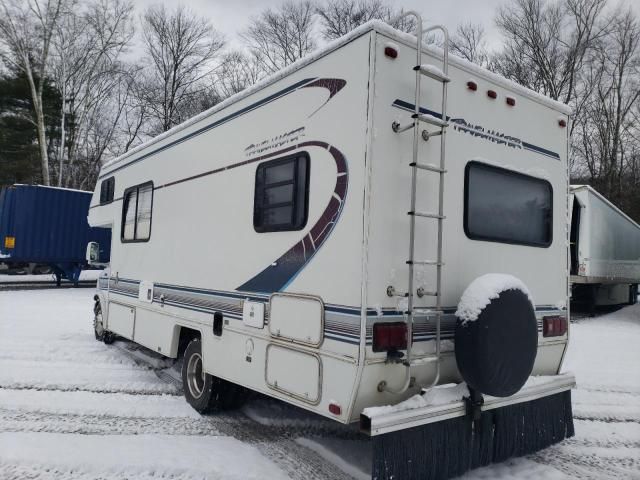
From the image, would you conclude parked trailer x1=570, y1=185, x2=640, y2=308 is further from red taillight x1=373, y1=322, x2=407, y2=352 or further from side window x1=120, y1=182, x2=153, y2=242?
red taillight x1=373, y1=322, x2=407, y2=352

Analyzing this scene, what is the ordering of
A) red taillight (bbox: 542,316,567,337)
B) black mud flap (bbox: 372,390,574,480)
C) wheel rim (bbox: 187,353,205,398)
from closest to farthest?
black mud flap (bbox: 372,390,574,480) → red taillight (bbox: 542,316,567,337) → wheel rim (bbox: 187,353,205,398)

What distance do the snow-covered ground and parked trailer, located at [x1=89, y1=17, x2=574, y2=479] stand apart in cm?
32

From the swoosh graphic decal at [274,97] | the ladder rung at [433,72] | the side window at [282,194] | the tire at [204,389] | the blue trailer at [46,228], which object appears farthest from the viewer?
the blue trailer at [46,228]


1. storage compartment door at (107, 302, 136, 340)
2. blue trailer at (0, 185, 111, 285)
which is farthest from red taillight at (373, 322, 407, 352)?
blue trailer at (0, 185, 111, 285)

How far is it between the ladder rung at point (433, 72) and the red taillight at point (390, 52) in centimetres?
15

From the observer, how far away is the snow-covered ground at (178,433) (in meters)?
3.53

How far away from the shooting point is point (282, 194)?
362 cm

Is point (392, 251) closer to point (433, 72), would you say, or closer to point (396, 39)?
point (433, 72)

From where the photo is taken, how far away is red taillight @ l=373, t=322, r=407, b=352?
2893 mm

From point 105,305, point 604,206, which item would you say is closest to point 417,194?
point 105,305

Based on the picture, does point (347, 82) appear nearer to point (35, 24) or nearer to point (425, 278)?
point (425, 278)

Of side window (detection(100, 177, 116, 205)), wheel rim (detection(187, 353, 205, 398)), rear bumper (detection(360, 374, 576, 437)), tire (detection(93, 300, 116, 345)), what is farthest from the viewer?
tire (detection(93, 300, 116, 345))

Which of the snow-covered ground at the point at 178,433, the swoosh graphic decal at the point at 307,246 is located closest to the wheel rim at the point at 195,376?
the snow-covered ground at the point at 178,433

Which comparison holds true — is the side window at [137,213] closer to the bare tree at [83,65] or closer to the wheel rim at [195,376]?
the wheel rim at [195,376]
